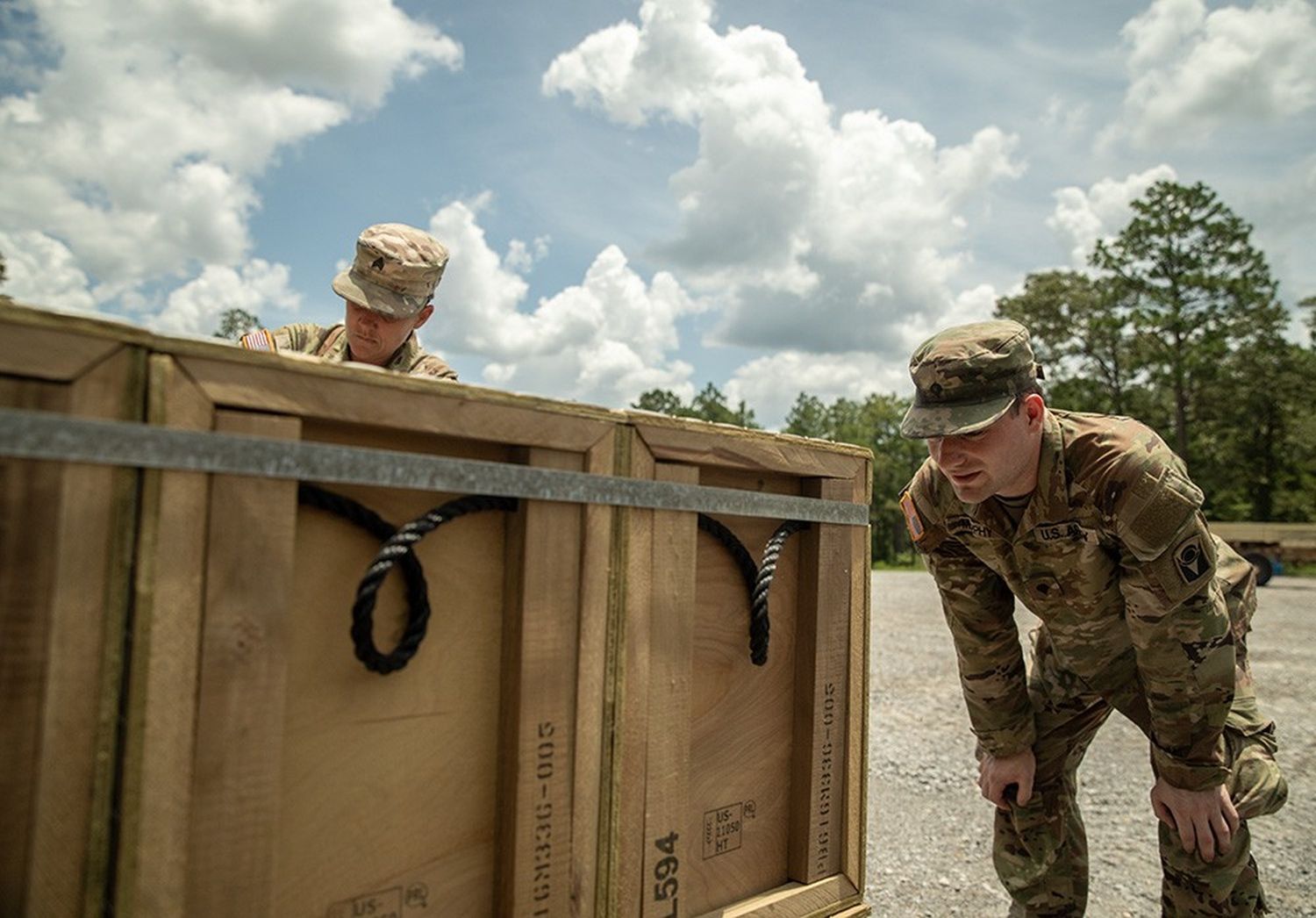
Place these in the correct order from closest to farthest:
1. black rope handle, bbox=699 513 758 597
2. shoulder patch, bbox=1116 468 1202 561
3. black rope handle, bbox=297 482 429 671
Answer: black rope handle, bbox=297 482 429 671, black rope handle, bbox=699 513 758 597, shoulder patch, bbox=1116 468 1202 561

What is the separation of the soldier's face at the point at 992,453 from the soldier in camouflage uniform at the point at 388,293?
149cm

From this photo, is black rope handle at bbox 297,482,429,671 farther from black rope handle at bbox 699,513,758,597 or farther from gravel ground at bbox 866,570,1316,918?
gravel ground at bbox 866,570,1316,918

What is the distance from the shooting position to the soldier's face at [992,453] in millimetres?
2236

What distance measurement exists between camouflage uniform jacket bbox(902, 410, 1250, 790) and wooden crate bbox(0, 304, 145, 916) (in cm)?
213

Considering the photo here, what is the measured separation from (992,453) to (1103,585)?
2.06 feet

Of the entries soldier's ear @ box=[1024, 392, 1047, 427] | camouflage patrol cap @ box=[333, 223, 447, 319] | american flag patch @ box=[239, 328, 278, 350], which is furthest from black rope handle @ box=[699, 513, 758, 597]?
american flag patch @ box=[239, 328, 278, 350]

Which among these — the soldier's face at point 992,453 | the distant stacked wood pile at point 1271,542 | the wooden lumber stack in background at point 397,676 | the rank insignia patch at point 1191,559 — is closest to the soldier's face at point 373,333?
the wooden lumber stack in background at point 397,676

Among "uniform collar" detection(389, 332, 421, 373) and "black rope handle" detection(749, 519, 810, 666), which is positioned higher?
"uniform collar" detection(389, 332, 421, 373)

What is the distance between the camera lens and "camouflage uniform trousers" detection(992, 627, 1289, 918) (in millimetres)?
2451

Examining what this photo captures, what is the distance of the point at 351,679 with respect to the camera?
1.32 meters

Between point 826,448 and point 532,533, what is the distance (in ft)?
2.54

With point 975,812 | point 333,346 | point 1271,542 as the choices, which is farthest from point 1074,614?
point 1271,542

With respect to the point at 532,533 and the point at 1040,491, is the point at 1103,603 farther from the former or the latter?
the point at 532,533

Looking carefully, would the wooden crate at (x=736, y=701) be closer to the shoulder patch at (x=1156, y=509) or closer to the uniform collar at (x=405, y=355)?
the shoulder patch at (x=1156, y=509)
